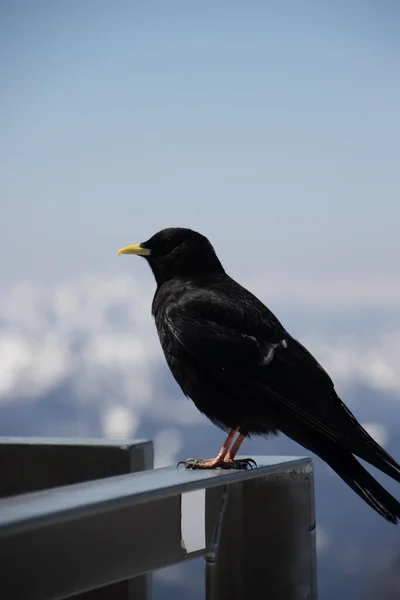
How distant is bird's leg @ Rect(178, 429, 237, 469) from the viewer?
1697 millimetres

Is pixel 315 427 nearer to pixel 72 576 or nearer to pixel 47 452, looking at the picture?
pixel 47 452

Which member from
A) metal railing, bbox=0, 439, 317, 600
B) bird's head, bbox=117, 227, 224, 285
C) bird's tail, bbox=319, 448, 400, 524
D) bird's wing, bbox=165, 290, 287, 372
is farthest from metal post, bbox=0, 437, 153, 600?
bird's head, bbox=117, 227, 224, 285

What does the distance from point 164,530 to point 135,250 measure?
62.8 inches

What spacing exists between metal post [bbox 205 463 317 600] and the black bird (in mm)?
494

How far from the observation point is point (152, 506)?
2.83 feet

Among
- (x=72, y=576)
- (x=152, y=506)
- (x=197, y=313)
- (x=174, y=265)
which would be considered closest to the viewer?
(x=72, y=576)

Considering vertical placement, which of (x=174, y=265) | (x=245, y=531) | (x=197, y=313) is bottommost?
(x=245, y=531)

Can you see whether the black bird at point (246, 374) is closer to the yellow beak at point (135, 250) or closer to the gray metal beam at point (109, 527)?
the yellow beak at point (135, 250)

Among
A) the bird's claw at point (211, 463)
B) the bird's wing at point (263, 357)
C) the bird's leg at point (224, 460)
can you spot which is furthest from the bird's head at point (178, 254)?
the bird's claw at point (211, 463)

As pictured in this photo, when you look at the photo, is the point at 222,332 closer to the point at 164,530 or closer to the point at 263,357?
the point at 263,357

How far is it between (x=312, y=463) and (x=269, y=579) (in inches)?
6.2

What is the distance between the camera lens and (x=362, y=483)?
162cm

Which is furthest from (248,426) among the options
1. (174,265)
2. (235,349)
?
(174,265)

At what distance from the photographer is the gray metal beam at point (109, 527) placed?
0.67 metres
